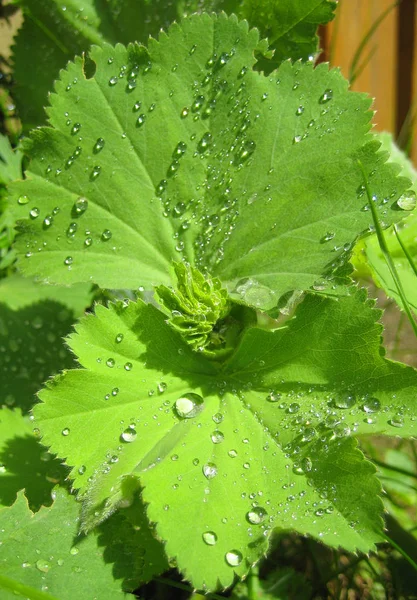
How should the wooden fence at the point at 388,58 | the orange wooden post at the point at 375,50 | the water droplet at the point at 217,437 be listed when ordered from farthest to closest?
the wooden fence at the point at 388,58, the orange wooden post at the point at 375,50, the water droplet at the point at 217,437

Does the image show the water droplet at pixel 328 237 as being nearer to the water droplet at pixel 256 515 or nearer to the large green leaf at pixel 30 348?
the water droplet at pixel 256 515

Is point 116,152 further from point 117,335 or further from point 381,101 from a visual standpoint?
point 381,101

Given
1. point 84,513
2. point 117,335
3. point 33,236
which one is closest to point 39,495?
point 84,513

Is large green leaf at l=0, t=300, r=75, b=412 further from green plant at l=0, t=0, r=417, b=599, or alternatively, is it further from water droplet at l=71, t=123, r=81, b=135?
water droplet at l=71, t=123, r=81, b=135

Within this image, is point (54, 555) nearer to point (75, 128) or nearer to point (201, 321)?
point (201, 321)

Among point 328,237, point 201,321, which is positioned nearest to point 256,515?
point 201,321

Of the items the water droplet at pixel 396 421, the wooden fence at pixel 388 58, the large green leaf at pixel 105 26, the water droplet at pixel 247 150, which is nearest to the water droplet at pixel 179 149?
the water droplet at pixel 247 150
